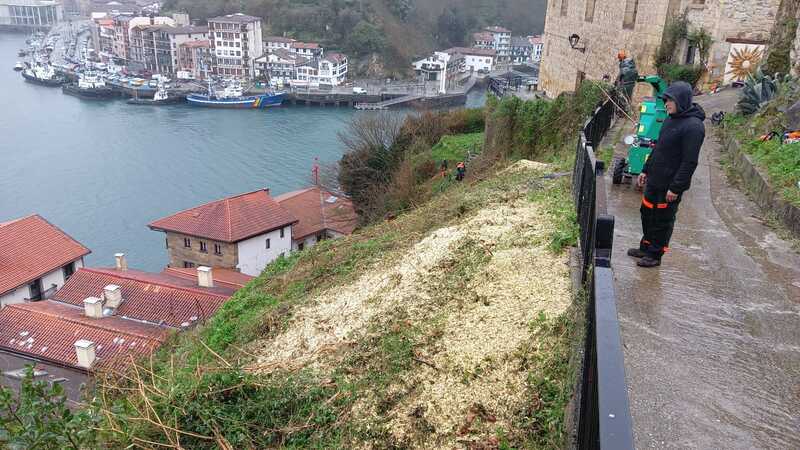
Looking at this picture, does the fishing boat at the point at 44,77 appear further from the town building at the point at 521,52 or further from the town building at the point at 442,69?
the town building at the point at 521,52

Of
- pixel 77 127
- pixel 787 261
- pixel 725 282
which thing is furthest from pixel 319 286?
pixel 77 127

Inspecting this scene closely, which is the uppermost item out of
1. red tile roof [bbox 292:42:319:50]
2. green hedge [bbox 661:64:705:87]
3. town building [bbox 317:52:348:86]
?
red tile roof [bbox 292:42:319:50]

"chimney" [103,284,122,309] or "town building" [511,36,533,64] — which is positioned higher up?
"town building" [511,36,533,64]

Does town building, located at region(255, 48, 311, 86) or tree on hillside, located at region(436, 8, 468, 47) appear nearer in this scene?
town building, located at region(255, 48, 311, 86)

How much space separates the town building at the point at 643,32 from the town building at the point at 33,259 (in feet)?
66.1

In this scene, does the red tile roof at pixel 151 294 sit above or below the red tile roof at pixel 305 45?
below

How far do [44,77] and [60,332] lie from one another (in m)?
62.8

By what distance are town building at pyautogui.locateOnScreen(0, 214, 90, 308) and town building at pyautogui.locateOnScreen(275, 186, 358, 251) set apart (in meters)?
9.62

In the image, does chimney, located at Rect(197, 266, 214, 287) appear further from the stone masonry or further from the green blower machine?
the green blower machine

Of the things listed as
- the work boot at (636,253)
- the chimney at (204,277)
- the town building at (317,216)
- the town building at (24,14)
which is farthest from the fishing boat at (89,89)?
the town building at (24,14)

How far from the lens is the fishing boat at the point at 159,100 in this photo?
60250 mm


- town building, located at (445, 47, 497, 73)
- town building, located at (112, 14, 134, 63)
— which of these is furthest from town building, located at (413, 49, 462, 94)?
town building, located at (112, 14, 134, 63)

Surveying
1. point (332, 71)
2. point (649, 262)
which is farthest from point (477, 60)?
point (649, 262)

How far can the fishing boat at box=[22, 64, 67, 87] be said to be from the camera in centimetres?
6738
